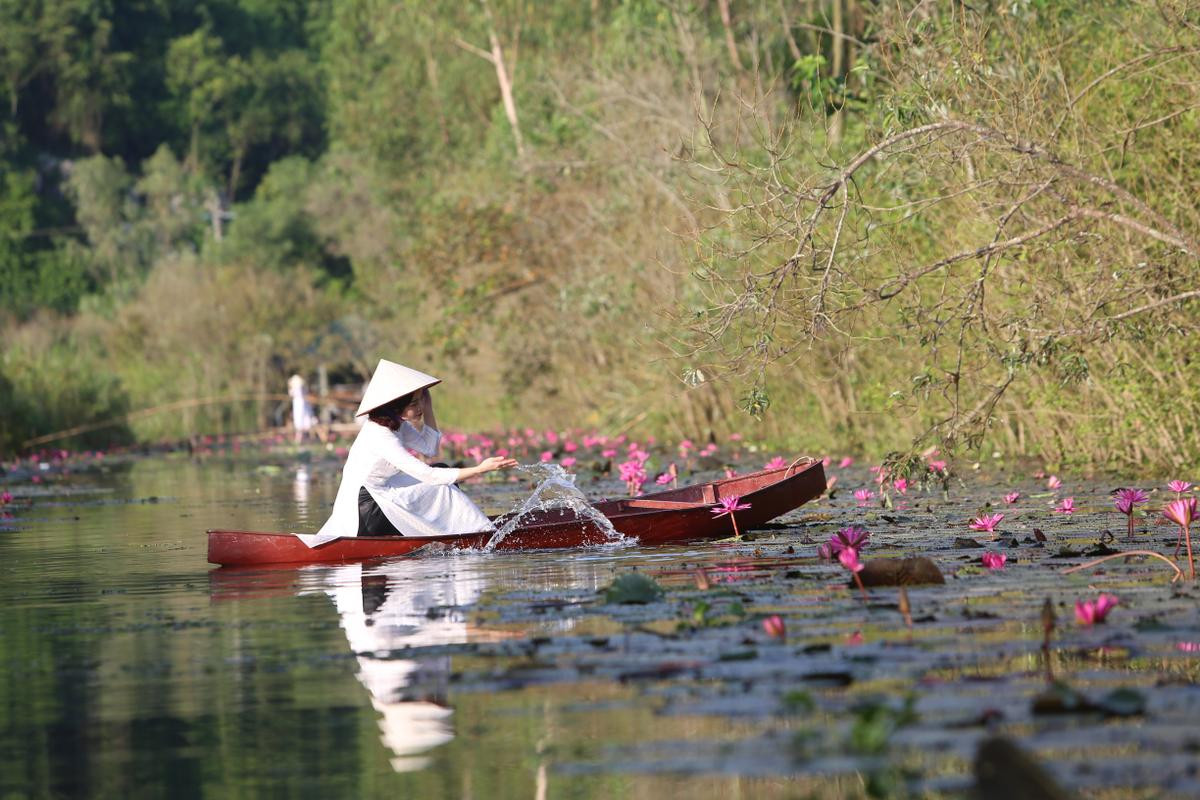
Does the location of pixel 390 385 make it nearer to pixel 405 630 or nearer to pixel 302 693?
pixel 405 630

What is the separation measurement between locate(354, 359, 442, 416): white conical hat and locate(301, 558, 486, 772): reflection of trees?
3.40ft

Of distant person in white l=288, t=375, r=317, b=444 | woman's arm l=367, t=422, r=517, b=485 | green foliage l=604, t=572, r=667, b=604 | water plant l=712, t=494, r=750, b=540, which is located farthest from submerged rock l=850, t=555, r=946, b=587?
distant person in white l=288, t=375, r=317, b=444

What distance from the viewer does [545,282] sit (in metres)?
30.7

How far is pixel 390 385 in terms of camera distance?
11.4 m

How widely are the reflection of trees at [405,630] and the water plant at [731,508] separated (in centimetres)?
166

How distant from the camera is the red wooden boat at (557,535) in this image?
11305 mm

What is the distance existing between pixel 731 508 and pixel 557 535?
131cm

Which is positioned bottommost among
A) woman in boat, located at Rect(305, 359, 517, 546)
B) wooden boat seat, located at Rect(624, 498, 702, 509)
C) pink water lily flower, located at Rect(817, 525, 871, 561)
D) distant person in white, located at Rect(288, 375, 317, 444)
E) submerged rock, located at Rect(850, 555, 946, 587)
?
submerged rock, located at Rect(850, 555, 946, 587)

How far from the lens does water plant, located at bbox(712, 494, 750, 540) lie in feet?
35.6

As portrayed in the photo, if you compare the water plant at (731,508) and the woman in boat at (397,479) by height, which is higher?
the woman in boat at (397,479)

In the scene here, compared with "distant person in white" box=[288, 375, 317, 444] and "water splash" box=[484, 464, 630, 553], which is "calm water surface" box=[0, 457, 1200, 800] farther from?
"distant person in white" box=[288, 375, 317, 444]

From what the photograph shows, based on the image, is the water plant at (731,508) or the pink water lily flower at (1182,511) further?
the water plant at (731,508)

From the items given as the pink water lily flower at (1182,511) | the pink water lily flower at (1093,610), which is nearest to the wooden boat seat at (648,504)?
the pink water lily flower at (1182,511)

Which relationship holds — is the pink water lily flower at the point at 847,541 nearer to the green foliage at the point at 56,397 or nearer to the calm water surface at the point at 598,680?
the calm water surface at the point at 598,680
